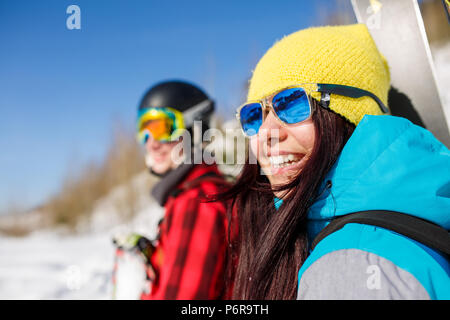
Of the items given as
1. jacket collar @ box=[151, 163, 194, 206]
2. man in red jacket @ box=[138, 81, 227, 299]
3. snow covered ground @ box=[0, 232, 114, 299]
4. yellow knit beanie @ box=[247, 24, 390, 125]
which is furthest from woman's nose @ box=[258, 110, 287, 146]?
snow covered ground @ box=[0, 232, 114, 299]

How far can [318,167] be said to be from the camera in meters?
1.11

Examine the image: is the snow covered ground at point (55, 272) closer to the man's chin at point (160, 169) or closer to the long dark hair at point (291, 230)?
the man's chin at point (160, 169)

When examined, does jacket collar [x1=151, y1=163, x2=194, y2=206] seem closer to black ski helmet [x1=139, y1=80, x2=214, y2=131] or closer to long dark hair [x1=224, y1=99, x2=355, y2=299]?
black ski helmet [x1=139, y1=80, x2=214, y2=131]

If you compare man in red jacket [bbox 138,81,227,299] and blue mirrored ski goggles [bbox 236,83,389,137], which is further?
man in red jacket [bbox 138,81,227,299]

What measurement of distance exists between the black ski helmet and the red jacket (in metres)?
1.12

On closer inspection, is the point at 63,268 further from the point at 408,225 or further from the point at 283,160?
the point at 408,225

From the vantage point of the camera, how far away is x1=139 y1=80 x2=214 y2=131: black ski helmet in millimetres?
2703

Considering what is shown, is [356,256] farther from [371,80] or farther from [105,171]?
[105,171]

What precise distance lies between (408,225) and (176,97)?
2299mm

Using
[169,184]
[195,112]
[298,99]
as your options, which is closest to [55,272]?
[195,112]

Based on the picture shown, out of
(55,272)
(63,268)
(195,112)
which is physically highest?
(195,112)

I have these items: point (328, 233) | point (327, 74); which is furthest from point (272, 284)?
point (327, 74)

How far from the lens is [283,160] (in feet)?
4.14

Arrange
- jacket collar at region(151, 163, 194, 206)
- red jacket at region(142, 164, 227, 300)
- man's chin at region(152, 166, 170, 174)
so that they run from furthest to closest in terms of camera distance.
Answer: man's chin at region(152, 166, 170, 174)
jacket collar at region(151, 163, 194, 206)
red jacket at region(142, 164, 227, 300)
